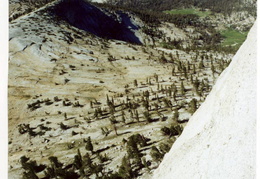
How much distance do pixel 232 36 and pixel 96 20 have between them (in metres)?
107

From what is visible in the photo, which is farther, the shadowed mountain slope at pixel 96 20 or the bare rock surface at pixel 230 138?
the shadowed mountain slope at pixel 96 20

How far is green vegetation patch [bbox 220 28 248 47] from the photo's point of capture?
434 feet

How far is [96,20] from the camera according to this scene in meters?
110

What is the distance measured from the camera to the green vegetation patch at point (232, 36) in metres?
132

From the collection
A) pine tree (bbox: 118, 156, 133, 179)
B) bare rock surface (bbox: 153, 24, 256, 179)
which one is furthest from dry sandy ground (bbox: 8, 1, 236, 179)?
bare rock surface (bbox: 153, 24, 256, 179)

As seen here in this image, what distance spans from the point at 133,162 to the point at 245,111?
44.8 feet

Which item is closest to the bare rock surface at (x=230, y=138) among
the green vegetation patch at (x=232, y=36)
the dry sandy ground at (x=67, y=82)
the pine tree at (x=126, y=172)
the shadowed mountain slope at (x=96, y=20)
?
the pine tree at (x=126, y=172)

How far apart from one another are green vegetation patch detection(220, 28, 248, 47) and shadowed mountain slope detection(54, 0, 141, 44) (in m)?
64.5

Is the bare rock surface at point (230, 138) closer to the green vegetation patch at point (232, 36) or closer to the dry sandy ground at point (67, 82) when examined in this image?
the dry sandy ground at point (67, 82)

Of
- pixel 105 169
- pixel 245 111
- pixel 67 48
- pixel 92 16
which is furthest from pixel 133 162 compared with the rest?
pixel 92 16

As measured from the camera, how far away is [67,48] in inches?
2325

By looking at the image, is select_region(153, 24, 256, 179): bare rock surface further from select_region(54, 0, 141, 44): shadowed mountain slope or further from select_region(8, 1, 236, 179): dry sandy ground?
select_region(54, 0, 141, 44): shadowed mountain slope

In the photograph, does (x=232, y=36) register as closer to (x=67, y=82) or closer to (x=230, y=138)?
(x=67, y=82)

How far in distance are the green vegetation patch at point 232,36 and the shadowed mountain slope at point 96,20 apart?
6451 cm
